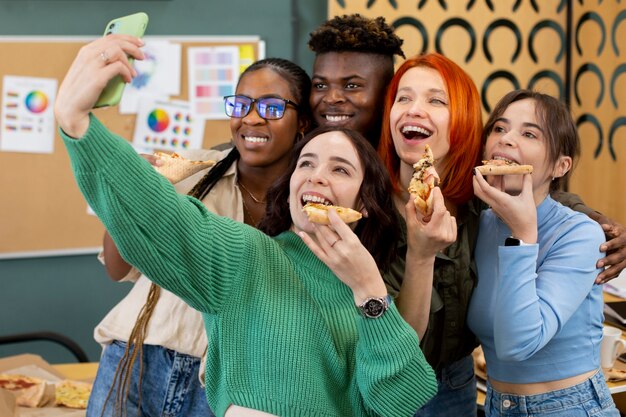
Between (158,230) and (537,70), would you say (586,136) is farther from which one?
(158,230)

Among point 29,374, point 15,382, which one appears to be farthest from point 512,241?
point 29,374

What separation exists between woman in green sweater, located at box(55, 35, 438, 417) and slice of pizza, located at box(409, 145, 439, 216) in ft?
0.20

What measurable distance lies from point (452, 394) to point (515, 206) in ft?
1.73

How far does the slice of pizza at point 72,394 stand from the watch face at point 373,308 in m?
1.52

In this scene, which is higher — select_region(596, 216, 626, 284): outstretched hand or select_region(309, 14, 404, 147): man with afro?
select_region(309, 14, 404, 147): man with afro

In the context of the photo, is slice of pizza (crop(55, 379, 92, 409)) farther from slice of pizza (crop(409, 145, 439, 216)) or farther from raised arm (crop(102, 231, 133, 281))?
slice of pizza (crop(409, 145, 439, 216))

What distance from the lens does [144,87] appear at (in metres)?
3.95

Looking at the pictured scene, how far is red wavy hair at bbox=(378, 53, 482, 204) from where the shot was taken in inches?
71.6

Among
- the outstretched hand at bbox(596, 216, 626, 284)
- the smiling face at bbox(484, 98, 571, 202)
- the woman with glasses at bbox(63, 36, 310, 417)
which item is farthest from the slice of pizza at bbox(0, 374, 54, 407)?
the outstretched hand at bbox(596, 216, 626, 284)

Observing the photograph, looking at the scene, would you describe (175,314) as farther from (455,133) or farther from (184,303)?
(455,133)

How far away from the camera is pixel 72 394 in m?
2.63

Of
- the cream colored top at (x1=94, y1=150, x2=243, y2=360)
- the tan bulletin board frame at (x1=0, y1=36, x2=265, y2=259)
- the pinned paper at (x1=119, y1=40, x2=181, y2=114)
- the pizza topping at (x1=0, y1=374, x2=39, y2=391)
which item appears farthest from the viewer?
the pinned paper at (x1=119, y1=40, x2=181, y2=114)

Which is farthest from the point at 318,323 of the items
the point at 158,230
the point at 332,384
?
the point at 158,230

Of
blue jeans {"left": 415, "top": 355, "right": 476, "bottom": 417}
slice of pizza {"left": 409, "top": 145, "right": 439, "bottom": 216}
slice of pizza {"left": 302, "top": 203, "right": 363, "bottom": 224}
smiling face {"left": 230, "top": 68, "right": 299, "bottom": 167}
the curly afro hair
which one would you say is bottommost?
blue jeans {"left": 415, "top": 355, "right": 476, "bottom": 417}
